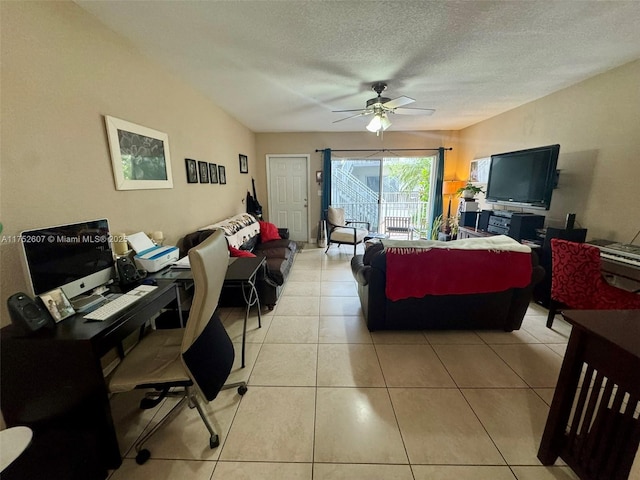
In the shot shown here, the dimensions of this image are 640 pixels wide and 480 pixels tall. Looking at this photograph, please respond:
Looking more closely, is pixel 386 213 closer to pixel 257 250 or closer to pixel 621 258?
pixel 257 250

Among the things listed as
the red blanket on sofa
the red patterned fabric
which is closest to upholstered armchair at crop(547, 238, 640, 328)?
the red patterned fabric

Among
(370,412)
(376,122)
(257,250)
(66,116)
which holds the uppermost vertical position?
(376,122)

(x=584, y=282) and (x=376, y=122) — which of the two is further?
(x=376, y=122)

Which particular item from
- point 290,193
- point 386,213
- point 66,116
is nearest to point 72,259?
point 66,116

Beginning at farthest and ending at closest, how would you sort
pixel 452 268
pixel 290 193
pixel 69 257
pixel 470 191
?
pixel 290 193
pixel 470 191
pixel 452 268
pixel 69 257

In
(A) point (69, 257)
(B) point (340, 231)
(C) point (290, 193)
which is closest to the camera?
(A) point (69, 257)

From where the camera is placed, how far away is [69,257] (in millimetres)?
1352

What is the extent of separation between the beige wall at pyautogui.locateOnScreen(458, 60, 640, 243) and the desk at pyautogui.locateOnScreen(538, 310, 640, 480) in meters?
2.01

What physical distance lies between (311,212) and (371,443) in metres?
4.76

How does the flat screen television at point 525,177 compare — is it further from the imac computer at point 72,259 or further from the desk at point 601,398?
the imac computer at point 72,259

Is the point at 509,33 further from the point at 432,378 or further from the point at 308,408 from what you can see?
the point at 308,408

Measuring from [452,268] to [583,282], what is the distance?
3.41ft

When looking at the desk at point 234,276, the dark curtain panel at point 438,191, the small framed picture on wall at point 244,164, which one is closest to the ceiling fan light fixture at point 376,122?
the desk at point 234,276

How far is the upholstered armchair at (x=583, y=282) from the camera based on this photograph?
197 cm
